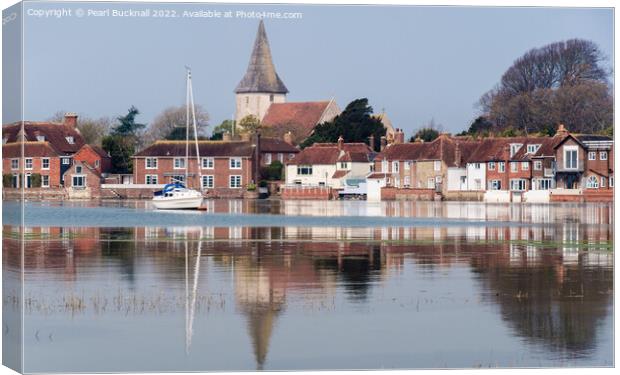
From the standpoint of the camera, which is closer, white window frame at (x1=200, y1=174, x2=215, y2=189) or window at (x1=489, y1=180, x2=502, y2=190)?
window at (x1=489, y1=180, x2=502, y2=190)

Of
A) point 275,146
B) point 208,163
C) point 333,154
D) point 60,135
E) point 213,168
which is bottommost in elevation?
point 213,168

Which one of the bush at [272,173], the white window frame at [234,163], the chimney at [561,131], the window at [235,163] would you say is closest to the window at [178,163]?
the white window frame at [234,163]

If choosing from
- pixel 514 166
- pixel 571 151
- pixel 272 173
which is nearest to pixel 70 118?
pixel 571 151

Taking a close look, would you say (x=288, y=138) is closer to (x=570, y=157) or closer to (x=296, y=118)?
(x=296, y=118)

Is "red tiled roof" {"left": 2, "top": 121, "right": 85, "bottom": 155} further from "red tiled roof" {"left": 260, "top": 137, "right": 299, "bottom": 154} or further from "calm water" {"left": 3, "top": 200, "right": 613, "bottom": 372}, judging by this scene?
"red tiled roof" {"left": 260, "top": 137, "right": 299, "bottom": 154}

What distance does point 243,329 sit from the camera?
1634 cm

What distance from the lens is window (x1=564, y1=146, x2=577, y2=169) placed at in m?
51.7

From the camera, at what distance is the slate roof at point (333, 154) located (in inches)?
3447

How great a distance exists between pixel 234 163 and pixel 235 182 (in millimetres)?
1236

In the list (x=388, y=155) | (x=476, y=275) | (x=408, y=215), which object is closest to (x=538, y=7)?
(x=476, y=275)

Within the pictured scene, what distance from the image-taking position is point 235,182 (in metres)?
85.8

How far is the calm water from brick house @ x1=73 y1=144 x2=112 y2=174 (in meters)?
38.8

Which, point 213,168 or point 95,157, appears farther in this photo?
point 213,168

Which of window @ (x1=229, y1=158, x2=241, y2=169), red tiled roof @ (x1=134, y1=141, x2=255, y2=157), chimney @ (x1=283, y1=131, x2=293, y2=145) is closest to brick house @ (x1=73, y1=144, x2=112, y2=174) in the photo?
red tiled roof @ (x1=134, y1=141, x2=255, y2=157)
